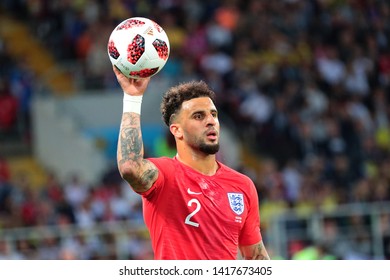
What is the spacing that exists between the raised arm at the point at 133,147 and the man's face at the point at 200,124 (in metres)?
0.36

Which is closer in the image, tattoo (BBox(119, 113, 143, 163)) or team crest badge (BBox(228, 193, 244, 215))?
tattoo (BBox(119, 113, 143, 163))

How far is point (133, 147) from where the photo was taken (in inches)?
253

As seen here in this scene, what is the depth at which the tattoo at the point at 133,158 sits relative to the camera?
636 cm

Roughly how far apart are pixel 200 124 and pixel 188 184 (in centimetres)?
38

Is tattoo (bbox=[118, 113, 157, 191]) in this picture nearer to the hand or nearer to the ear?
the hand

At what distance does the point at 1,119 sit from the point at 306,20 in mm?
6228

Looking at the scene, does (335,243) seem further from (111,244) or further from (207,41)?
(207,41)

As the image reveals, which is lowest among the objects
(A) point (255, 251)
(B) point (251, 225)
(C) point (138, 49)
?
(A) point (255, 251)

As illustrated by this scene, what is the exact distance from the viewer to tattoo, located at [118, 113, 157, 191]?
20.9 ft

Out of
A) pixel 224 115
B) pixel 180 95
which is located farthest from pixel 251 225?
pixel 224 115

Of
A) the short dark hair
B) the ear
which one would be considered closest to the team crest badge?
the ear

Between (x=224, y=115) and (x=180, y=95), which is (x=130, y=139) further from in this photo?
(x=224, y=115)

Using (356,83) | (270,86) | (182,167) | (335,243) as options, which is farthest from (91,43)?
(182,167)

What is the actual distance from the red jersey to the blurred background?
8.54 meters
